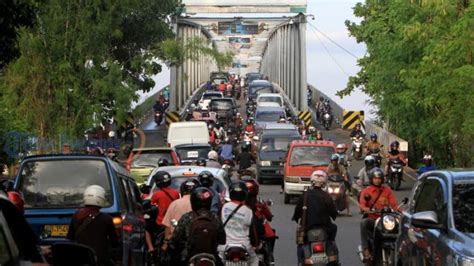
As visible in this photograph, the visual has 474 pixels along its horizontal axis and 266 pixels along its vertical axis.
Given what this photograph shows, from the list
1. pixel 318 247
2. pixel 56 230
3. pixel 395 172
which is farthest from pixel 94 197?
pixel 395 172

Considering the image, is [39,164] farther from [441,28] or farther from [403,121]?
[403,121]

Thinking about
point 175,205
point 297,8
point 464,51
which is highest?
point 297,8

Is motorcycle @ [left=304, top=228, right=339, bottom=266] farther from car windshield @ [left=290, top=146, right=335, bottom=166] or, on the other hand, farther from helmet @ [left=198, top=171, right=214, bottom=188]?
car windshield @ [left=290, top=146, right=335, bottom=166]

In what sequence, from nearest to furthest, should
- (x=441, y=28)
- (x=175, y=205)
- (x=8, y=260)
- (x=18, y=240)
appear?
(x=8, y=260) → (x=18, y=240) → (x=175, y=205) → (x=441, y=28)

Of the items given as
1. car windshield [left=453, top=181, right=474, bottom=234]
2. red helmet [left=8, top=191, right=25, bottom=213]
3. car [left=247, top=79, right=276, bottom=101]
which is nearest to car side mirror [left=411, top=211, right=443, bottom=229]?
car windshield [left=453, top=181, right=474, bottom=234]

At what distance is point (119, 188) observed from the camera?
14.1 m

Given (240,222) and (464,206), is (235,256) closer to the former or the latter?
(240,222)

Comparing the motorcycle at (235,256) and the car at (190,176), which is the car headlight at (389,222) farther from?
the motorcycle at (235,256)

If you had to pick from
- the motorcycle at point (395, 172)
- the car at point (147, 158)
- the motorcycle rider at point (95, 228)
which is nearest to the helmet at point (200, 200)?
the motorcycle rider at point (95, 228)

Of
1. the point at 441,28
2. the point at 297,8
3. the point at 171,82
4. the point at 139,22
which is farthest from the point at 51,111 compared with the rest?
the point at 297,8

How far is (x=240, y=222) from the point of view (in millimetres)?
13391

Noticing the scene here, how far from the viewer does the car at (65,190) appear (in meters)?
13.9

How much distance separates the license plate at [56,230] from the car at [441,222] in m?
3.78

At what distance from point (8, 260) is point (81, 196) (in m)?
7.43
